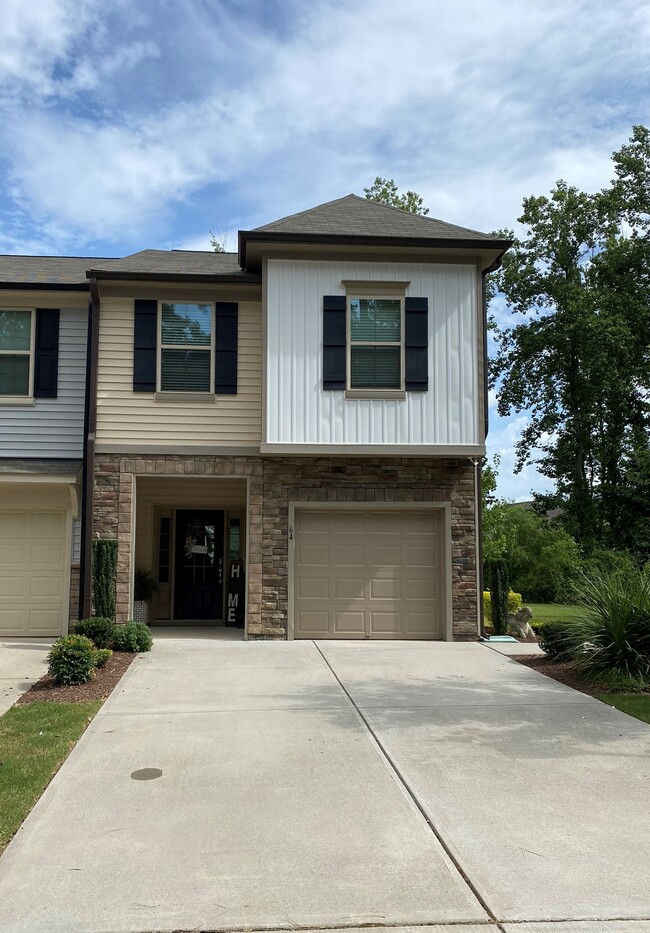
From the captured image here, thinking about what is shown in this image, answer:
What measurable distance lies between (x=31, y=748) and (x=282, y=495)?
22.9 feet

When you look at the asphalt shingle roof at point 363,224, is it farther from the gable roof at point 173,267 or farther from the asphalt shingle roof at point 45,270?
the asphalt shingle roof at point 45,270

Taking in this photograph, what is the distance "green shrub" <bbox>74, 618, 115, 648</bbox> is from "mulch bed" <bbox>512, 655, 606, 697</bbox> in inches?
226

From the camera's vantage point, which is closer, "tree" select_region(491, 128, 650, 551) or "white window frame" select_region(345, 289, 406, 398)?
"white window frame" select_region(345, 289, 406, 398)

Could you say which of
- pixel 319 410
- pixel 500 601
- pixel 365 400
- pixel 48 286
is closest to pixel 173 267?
pixel 48 286

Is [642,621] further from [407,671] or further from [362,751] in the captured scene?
[362,751]

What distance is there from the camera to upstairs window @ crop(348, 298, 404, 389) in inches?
499

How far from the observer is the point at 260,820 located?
4.91 metres

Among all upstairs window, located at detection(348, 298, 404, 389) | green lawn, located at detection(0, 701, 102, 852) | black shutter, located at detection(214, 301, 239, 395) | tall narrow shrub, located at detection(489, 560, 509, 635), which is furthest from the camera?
tall narrow shrub, located at detection(489, 560, 509, 635)

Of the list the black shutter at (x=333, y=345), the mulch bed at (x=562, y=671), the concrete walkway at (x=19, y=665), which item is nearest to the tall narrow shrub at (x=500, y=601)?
the mulch bed at (x=562, y=671)

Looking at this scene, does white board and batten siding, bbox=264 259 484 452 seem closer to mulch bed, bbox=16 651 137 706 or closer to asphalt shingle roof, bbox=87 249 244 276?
asphalt shingle roof, bbox=87 249 244 276

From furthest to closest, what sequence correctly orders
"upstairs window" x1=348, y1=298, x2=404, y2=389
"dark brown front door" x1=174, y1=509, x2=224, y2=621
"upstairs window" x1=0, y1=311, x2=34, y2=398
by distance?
"dark brown front door" x1=174, y1=509, x2=224, y2=621 → "upstairs window" x1=0, y1=311, x2=34, y2=398 → "upstairs window" x1=348, y1=298, x2=404, y2=389

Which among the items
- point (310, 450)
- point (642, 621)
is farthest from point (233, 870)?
point (310, 450)

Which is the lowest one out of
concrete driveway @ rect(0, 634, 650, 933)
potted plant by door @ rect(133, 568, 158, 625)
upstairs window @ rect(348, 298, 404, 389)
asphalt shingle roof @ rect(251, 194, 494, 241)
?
concrete driveway @ rect(0, 634, 650, 933)

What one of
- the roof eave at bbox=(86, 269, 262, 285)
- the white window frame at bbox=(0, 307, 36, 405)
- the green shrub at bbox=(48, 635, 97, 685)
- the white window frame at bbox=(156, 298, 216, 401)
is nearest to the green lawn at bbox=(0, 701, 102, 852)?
the green shrub at bbox=(48, 635, 97, 685)
